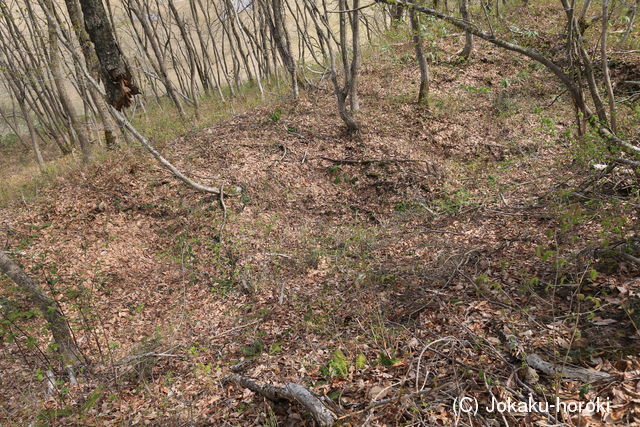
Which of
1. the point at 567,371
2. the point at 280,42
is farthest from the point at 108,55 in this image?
the point at 567,371

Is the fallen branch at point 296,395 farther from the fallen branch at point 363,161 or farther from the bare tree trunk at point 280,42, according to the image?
the bare tree trunk at point 280,42

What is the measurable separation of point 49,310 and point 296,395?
342cm

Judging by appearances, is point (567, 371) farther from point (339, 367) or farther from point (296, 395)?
point (296, 395)

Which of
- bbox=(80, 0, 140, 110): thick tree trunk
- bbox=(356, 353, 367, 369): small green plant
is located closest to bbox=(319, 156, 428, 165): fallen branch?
bbox=(80, 0, 140, 110): thick tree trunk

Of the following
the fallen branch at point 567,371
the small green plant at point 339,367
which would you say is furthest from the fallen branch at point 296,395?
the fallen branch at point 567,371

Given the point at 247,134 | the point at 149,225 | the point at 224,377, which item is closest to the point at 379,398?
the point at 224,377

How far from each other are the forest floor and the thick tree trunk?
2.97 metres

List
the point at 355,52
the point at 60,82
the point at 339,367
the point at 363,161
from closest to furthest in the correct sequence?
the point at 339,367 < the point at 363,161 < the point at 355,52 < the point at 60,82

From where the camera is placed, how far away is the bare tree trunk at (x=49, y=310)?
4.31m

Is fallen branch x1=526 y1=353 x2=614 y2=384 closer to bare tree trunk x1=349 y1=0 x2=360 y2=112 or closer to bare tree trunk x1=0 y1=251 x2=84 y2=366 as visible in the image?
bare tree trunk x1=0 y1=251 x2=84 y2=366

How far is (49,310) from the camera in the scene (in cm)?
435

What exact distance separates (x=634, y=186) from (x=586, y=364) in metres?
2.84

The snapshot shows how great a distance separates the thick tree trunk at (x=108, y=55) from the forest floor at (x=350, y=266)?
2.97 m

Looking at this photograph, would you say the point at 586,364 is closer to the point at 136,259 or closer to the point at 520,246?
the point at 520,246
